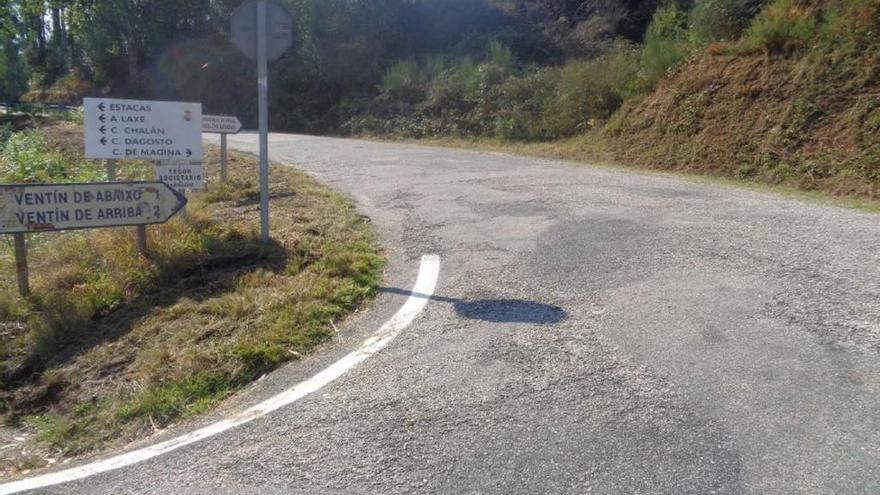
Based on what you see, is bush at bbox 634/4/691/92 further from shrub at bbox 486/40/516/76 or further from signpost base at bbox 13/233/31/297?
signpost base at bbox 13/233/31/297

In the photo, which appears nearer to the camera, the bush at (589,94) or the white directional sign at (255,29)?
the white directional sign at (255,29)

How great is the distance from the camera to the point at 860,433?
142 inches

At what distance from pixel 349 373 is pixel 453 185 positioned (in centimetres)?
791

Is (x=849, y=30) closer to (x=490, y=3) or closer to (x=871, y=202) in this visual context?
(x=871, y=202)

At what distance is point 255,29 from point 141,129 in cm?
210

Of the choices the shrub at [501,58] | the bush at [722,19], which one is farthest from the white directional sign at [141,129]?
the shrub at [501,58]

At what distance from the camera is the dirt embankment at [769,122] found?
13.2 m

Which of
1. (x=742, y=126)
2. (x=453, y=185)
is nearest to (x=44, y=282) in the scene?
(x=453, y=185)

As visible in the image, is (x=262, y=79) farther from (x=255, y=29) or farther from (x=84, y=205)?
(x=84, y=205)

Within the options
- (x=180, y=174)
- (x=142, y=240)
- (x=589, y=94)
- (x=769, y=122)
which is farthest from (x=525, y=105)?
(x=142, y=240)

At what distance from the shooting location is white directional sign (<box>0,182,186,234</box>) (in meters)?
6.42

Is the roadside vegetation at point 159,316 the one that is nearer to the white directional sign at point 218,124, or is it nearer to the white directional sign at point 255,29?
the white directional sign at point 255,29

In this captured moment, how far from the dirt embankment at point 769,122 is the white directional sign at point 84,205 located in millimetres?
10828

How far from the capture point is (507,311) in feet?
18.5
